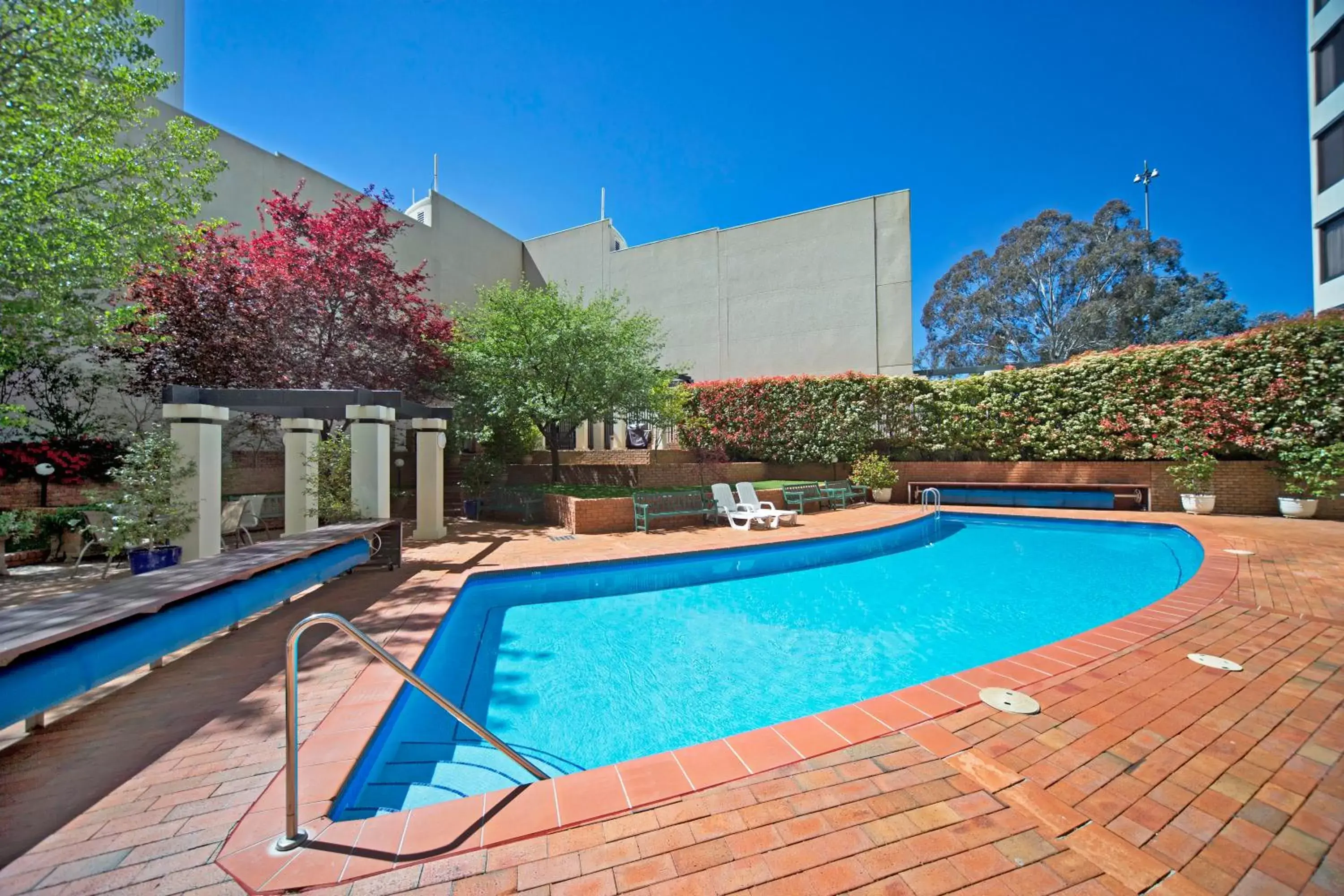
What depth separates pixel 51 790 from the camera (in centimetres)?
232

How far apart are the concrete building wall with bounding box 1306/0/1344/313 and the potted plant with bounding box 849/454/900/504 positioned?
15.9 meters

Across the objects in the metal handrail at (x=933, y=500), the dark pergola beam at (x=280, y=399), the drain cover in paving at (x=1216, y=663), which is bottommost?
the drain cover in paving at (x=1216, y=663)

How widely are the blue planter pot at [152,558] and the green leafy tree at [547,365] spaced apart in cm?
574

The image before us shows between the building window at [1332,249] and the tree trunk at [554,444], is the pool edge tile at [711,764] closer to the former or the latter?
the tree trunk at [554,444]

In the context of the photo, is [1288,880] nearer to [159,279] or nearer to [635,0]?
[635,0]

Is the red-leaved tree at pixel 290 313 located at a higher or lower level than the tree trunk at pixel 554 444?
higher

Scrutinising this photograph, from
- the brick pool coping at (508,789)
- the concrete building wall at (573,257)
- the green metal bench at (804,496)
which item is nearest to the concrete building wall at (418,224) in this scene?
the concrete building wall at (573,257)

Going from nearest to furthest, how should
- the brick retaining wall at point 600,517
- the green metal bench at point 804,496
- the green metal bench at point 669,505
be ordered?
1. the brick retaining wall at point 600,517
2. the green metal bench at point 669,505
3. the green metal bench at point 804,496

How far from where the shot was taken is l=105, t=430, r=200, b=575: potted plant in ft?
19.2

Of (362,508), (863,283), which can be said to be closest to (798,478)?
(863,283)

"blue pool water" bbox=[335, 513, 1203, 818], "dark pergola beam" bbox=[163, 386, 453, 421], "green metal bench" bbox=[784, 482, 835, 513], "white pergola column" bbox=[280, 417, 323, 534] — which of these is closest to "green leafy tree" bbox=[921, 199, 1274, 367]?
"green metal bench" bbox=[784, 482, 835, 513]

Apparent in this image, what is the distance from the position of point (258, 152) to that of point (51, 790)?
16.8 metres

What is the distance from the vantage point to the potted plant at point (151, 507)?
5.86 metres

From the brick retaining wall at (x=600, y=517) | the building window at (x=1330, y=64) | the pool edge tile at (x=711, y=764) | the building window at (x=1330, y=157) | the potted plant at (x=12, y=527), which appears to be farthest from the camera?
the building window at (x=1330, y=157)
